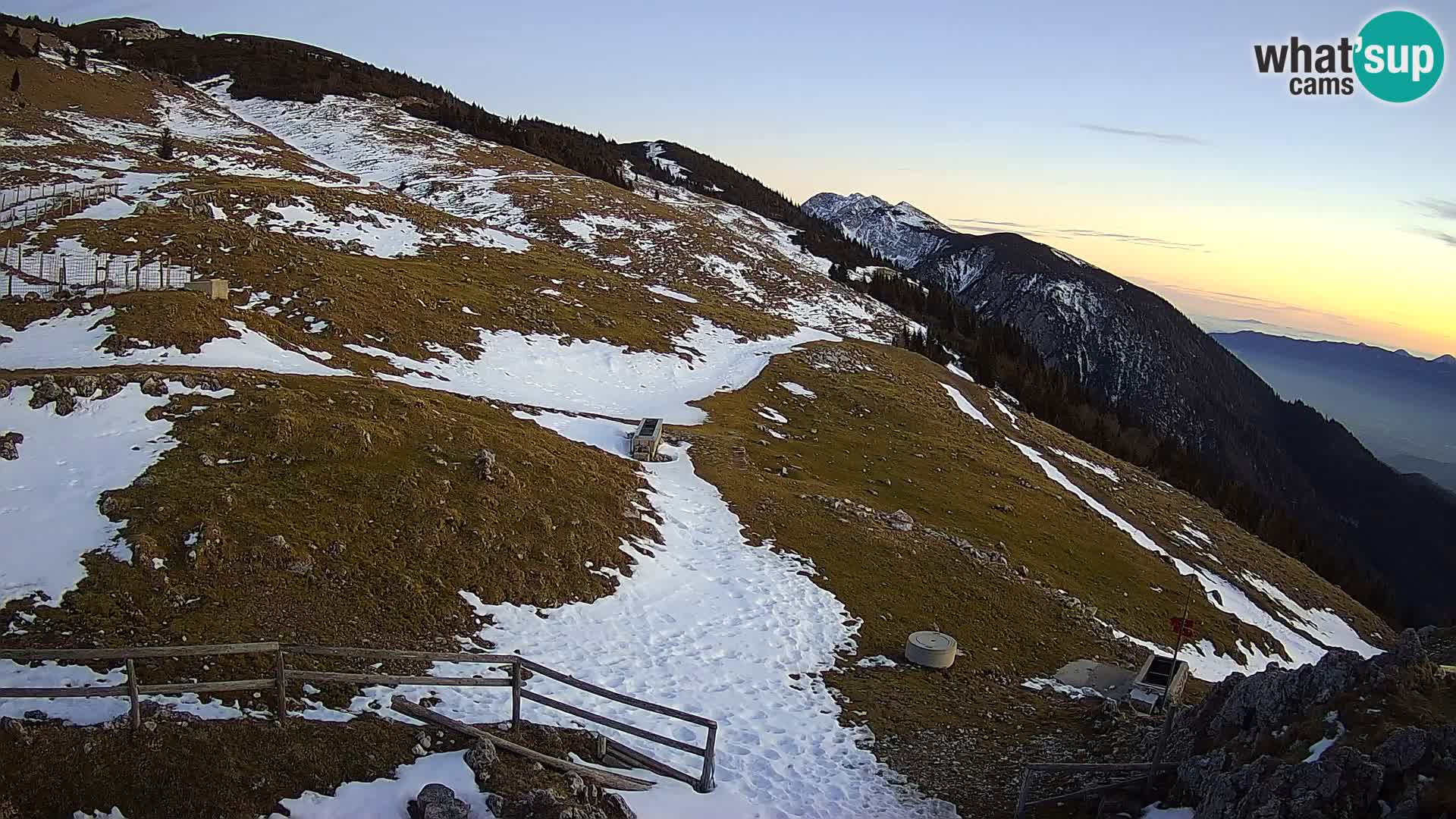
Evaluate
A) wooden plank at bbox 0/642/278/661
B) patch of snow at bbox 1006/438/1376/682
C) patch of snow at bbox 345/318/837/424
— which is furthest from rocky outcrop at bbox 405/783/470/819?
patch of snow at bbox 1006/438/1376/682

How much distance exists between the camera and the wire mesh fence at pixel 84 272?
34.5 metres

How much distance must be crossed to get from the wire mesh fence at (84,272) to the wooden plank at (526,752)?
30460 millimetres

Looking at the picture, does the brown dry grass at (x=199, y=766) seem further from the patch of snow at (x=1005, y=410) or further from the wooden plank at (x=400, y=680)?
the patch of snow at (x=1005, y=410)

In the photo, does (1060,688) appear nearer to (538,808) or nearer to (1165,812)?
(1165,812)

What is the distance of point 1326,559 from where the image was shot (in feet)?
282

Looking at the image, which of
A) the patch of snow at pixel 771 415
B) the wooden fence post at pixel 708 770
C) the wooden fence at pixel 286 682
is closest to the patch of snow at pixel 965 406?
the patch of snow at pixel 771 415

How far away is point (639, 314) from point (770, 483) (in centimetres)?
2994

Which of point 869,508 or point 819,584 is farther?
point 869,508

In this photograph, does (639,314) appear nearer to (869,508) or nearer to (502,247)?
(502,247)

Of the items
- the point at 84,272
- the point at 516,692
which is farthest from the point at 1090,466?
the point at 84,272

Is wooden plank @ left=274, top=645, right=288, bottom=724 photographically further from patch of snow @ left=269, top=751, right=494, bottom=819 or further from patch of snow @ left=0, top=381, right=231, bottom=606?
patch of snow @ left=0, top=381, right=231, bottom=606

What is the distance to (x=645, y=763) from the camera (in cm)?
1385

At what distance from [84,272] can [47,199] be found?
50.9 feet

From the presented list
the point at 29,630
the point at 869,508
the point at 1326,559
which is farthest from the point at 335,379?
the point at 1326,559
